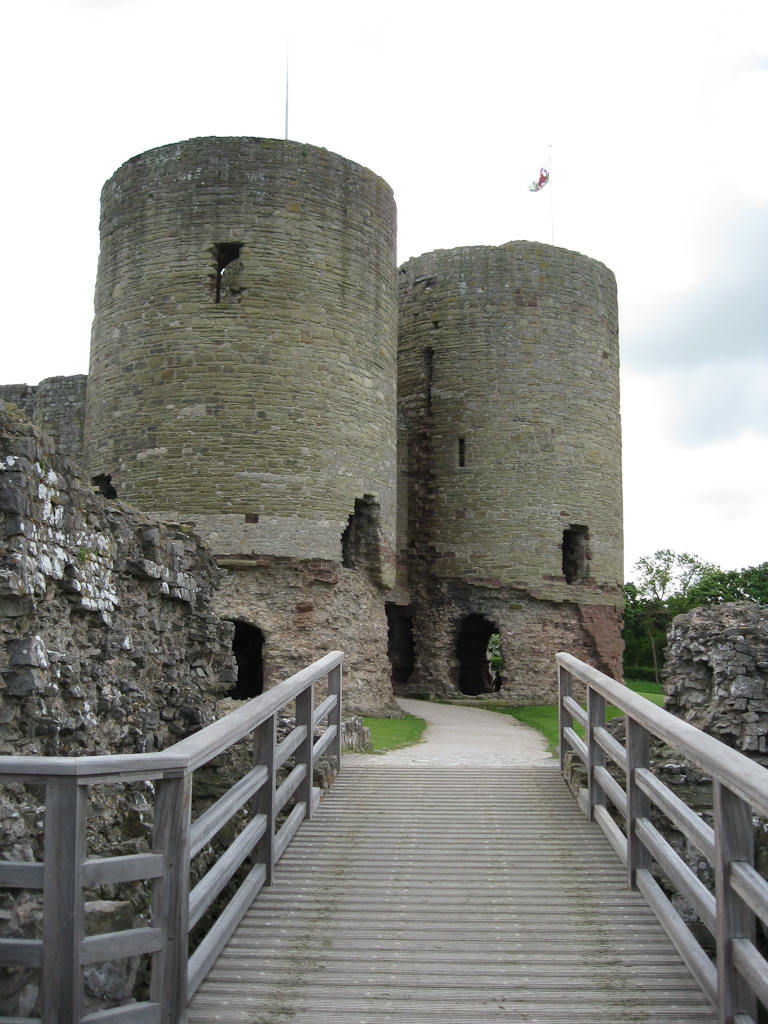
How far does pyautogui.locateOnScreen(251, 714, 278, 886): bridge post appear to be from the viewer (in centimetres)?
500

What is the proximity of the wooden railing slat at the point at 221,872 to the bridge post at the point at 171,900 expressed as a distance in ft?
0.73

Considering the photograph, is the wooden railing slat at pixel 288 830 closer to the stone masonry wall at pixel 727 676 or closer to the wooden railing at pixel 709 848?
the wooden railing at pixel 709 848

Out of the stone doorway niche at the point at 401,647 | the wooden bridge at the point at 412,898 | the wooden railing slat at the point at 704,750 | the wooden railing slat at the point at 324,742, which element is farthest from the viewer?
the stone doorway niche at the point at 401,647

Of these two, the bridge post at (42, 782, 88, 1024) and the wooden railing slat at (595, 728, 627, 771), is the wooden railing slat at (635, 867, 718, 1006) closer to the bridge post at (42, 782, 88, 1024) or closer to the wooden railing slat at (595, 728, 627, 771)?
the wooden railing slat at (595, 728, 627, 771)

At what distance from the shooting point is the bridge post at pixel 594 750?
607cm

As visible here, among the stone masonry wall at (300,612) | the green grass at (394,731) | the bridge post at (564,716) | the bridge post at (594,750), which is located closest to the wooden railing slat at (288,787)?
the bridge post at (594,750)

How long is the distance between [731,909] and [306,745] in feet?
10.4

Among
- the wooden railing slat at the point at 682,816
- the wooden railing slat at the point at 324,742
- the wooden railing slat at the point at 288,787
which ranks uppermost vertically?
the wooden railing slat at the point at 682,816

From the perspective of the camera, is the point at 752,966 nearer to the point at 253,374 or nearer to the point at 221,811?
the point at 221,811

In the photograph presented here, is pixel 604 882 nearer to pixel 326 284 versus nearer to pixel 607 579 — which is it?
pixel 326 284

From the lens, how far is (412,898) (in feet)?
16.2

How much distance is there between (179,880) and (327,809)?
3.08 metres

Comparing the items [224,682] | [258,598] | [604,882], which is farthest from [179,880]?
[258,598]

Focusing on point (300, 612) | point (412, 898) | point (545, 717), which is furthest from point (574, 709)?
point (545, 717)
